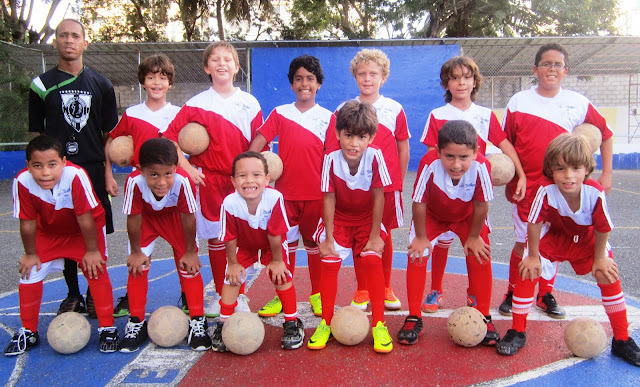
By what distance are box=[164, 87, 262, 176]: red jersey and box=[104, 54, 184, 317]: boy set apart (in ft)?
0.75

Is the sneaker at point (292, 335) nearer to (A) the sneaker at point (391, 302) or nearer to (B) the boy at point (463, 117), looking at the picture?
(A) the sneaker at point (391, 302)

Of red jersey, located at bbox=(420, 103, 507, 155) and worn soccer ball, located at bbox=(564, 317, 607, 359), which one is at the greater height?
red jersey, located at bbox=(420, 103, 507, 155)

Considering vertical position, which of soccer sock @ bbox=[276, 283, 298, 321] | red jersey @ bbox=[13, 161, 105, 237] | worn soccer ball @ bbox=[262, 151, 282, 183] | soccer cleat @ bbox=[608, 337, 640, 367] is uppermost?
worn soccer ball @ bbox=[262, 151, 282, 183]

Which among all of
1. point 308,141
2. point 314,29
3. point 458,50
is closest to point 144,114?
point 308,141

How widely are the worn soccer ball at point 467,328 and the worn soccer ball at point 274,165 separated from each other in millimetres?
1694

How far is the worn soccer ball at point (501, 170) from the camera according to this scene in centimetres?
360

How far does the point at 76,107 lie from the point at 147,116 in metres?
0.59

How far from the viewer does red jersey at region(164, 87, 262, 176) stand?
3916mm

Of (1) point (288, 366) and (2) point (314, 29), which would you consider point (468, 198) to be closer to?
(1) point (288, 366)

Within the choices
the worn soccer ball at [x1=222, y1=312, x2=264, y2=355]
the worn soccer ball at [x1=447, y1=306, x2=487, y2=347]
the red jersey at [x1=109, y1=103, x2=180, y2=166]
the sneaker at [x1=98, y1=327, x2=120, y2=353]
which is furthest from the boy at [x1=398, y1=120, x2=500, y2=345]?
the red jersey at [x1=109, y1=103, x2=180, y2=166]

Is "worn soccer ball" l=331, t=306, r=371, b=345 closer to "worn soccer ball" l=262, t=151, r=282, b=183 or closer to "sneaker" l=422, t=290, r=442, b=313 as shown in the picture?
"sneaker" l=422, t=290, r=442, b=313

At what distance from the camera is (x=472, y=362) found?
309cm

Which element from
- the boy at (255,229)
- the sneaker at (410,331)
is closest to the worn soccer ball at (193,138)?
the boy at (255,229)

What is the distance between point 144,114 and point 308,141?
142cm
